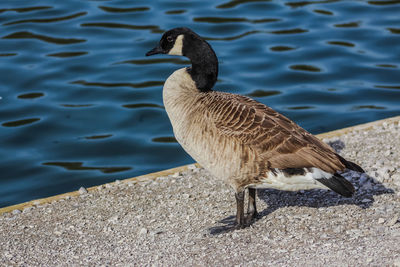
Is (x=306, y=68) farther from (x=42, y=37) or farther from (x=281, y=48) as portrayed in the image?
(x=42, y=37)

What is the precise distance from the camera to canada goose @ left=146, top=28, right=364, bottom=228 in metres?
5.86

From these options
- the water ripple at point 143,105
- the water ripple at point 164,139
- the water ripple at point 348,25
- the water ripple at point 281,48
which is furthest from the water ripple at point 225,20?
the water ripple at point 164,139

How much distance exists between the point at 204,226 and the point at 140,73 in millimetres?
6182

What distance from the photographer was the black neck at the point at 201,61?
21.1 feet

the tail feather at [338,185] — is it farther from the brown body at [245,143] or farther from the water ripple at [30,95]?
the water ripple at [30,95]

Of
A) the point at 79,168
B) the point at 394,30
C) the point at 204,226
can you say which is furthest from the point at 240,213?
the point at 394,30

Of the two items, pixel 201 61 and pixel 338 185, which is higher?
pixel 201 61

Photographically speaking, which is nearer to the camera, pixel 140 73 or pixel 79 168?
pixel 79 168

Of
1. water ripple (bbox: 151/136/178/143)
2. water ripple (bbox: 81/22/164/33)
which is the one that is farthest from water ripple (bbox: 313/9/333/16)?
water ripple (bbox: 151/136/178/143)

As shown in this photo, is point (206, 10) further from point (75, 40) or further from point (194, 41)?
point (194, 41)

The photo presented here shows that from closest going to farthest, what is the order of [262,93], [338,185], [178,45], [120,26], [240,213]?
[338,185]
[240,213]
[178,45]
[262,93]
[120,26]

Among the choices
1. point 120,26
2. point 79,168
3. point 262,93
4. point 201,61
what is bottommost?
point 79,168

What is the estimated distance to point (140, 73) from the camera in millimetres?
12234

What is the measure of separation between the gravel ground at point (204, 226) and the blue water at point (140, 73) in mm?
1869
